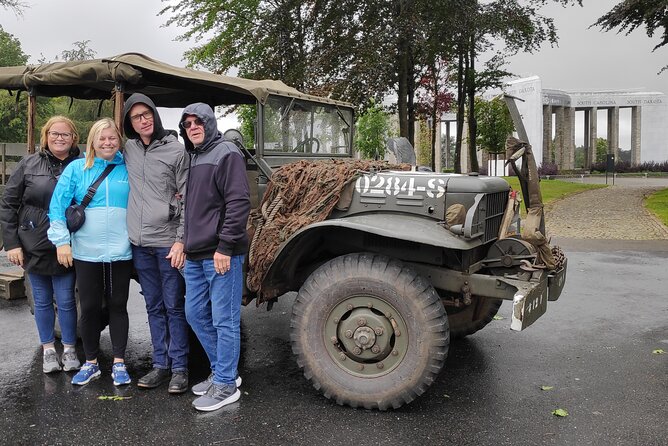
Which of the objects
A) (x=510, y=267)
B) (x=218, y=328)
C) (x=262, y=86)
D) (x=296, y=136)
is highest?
(x=262, y=86)

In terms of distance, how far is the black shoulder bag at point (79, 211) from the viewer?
12.5ft

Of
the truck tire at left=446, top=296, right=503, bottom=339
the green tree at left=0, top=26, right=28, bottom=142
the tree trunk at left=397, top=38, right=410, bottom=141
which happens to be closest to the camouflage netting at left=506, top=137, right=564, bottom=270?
the truck tire at left=446, top=296, right=503, bottom=339

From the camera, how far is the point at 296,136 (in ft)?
16.4

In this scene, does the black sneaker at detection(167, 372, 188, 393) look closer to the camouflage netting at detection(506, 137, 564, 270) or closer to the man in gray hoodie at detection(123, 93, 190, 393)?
the man in gray hoodie at detection(123, 93, 190, 393)

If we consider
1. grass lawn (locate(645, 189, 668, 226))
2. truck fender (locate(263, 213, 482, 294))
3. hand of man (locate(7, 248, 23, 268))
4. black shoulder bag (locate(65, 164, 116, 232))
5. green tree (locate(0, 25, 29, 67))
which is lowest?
grass lawn (locate(645, 189, 668, 226))

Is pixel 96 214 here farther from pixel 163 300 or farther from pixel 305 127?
pixel 305 127

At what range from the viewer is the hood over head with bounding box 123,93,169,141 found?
3767mm

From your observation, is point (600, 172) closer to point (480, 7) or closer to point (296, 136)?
point (480, 7)

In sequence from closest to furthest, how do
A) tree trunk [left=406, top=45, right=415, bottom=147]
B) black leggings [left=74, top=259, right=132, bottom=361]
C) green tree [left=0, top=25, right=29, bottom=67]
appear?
black leggings [left=74, top=259, right=132, bottom=361], tree trunk [left=406, top=45, right=415, bottom=147], green tree [left=0, top=25, right=29, bottom=67]

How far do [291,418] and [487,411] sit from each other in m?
1.17

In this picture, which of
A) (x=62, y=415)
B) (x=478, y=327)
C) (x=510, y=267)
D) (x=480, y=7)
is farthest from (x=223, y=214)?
(x=480, y=7)

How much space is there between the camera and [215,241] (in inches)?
139

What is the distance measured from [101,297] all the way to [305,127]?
7.06ft

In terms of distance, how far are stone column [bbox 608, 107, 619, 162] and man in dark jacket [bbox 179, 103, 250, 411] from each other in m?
50.1
